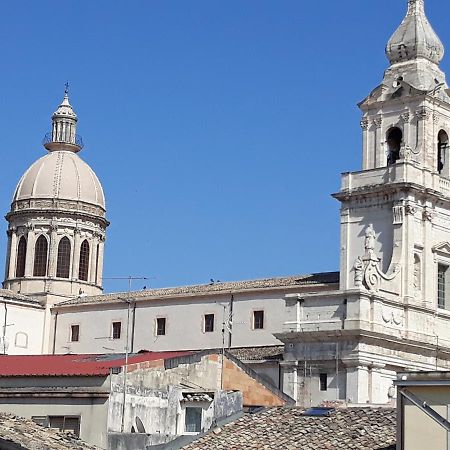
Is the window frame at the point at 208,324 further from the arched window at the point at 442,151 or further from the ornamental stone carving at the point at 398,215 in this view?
the arched window at the point at 442,151

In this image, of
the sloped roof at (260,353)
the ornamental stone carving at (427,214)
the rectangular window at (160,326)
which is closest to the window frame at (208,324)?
the sloped roof at (260,353)

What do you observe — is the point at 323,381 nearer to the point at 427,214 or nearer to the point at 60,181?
the point at 427,214

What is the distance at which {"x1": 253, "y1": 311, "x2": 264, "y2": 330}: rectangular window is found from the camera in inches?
2297

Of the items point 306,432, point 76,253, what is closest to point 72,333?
point 76,253

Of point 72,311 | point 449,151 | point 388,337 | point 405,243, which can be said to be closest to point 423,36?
point 449,151

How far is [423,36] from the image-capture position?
58.6 metres

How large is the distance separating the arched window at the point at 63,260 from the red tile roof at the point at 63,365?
27.5m

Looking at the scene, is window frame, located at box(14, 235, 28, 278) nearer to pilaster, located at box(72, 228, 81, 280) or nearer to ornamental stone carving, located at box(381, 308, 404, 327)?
pilaster, located at box(72, 228, 81, 280)

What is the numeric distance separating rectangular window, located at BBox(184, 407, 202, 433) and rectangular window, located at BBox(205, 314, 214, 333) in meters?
24.4

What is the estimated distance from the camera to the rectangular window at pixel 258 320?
5834 centimetres

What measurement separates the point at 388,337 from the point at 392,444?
24.6 meters

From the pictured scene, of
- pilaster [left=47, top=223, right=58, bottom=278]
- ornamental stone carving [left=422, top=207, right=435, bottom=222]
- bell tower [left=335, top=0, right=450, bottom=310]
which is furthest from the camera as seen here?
pilaster [left=47, top=223, right=58, bottom=278]

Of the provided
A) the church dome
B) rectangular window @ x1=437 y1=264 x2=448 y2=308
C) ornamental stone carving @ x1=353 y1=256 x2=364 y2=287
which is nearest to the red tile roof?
ornamental stone carving @ x1=353 y1=256 x2=364 y2=287

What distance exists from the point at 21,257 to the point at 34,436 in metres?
47.5
